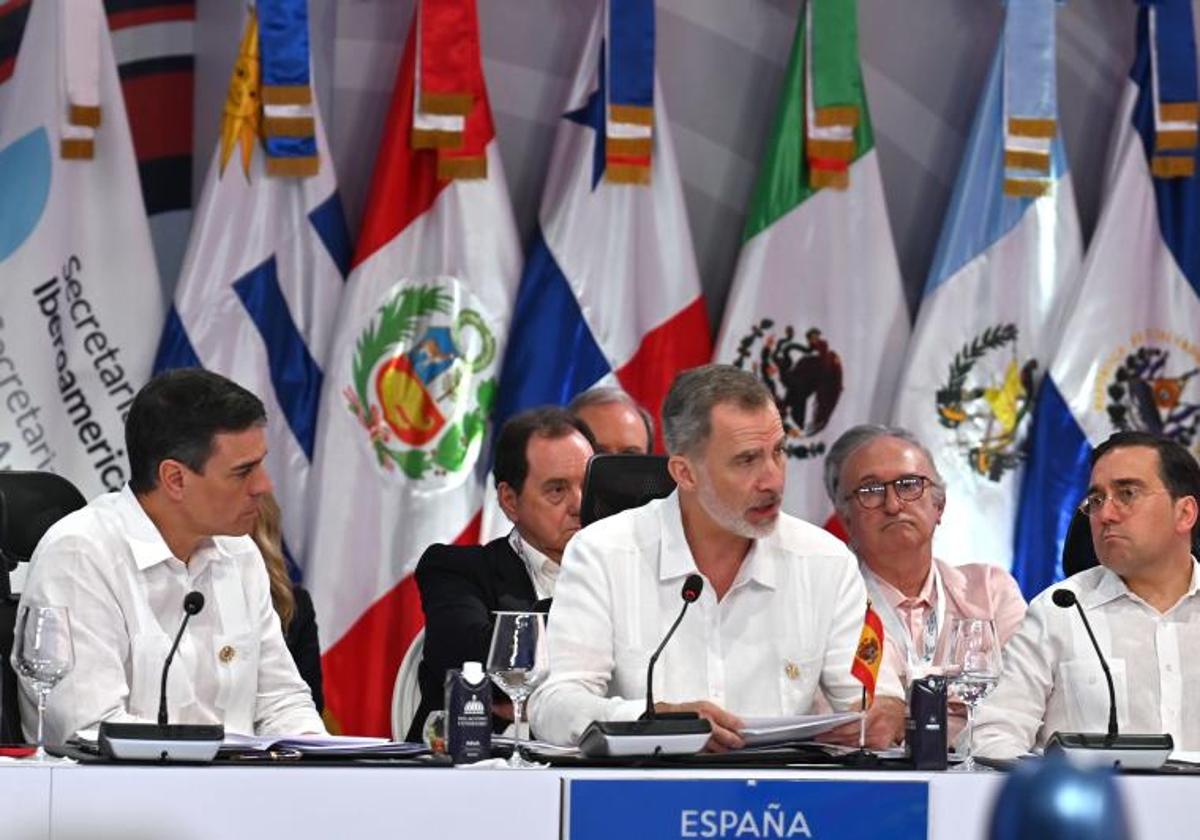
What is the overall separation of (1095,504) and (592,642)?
115 centimetres

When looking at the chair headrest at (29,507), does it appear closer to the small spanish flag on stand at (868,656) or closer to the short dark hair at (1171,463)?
the small spanish flag on stand at (868,656)

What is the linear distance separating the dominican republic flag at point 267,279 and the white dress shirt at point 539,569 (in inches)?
64.5

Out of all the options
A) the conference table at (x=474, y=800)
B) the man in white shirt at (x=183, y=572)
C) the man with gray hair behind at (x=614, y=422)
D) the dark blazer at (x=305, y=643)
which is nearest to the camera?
the conference table at (x=474, y=800)

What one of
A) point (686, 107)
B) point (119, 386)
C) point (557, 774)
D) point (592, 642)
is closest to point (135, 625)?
point (592, 642)

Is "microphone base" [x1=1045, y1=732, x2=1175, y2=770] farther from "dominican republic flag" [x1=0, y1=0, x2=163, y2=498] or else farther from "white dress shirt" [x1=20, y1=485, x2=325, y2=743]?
"dominican republic flag" [x1=0, y1=0, x2=163, y2=498]

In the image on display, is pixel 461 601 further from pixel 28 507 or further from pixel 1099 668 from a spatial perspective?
pixel 1099 668

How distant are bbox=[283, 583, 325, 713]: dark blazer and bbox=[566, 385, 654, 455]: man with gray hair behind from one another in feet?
3.00

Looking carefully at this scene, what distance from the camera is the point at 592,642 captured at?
3.36 metres

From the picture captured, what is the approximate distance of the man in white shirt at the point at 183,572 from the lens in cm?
329

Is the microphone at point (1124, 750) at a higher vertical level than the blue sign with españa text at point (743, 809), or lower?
higher

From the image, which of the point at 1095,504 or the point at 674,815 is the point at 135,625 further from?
the point at 1095,504

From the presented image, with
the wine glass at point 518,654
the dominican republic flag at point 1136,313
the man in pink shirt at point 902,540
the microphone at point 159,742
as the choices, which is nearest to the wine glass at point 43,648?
the microphone at point 159,742

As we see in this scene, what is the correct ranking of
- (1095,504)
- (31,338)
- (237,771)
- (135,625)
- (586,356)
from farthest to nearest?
(586,356), (31,338), (1095,504), (135,625), (237,771)

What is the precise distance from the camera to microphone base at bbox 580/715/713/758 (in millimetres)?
2723
